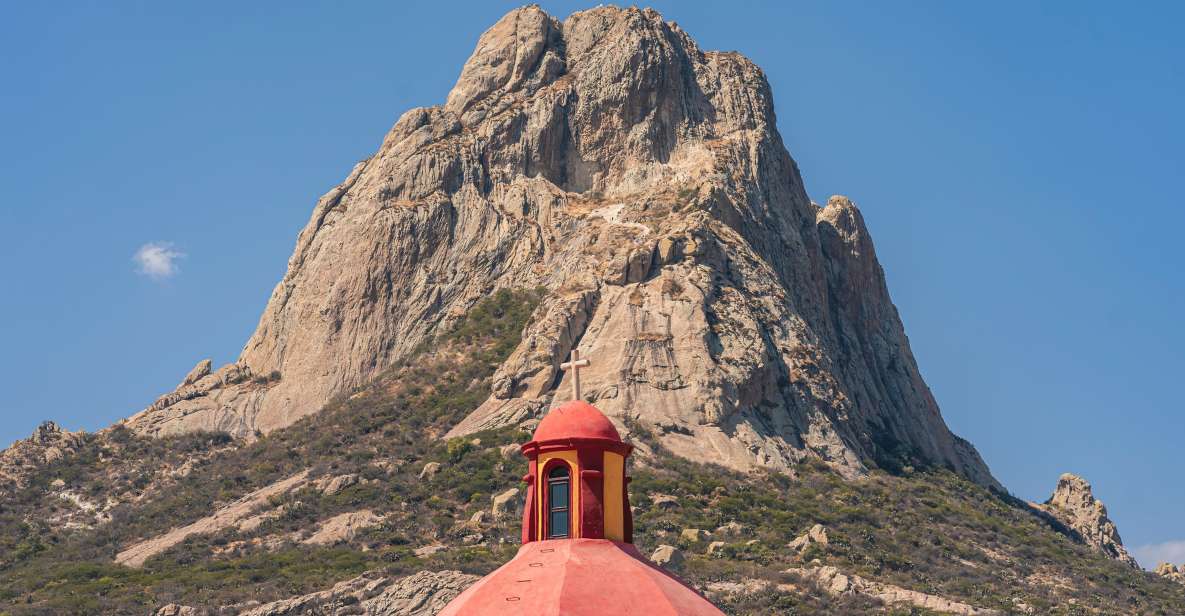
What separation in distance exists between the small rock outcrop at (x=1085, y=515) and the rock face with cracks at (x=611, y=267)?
22.4 ft

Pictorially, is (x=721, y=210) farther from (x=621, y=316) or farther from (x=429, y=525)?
(x=429, y=525)

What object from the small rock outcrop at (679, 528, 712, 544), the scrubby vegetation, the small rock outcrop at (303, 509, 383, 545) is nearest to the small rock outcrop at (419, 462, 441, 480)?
the scrubby vegetation

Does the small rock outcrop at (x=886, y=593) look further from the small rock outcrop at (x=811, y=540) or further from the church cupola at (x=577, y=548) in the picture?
A: the church cupola at (x=577, y=548)

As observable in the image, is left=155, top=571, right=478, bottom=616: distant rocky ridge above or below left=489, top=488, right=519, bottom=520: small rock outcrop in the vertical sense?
below

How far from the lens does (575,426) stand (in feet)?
126

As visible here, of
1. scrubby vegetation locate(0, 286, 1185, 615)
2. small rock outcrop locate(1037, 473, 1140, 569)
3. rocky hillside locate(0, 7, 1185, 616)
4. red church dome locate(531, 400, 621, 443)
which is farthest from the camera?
small rock outcrop locate(1037, 473, 1140, 569)

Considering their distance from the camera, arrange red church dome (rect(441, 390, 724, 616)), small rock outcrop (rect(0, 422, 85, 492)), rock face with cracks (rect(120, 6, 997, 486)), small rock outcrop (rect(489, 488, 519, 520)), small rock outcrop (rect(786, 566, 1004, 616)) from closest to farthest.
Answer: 1. red church dome (rect(441, 390, 724, 616))
2. small rock outcrop (rect(786, 566, 1004, 616))
3. small rock outcrop (rect(489, 488, 519, 520))
4. rock face with cracks (rect(120, 6, 997, 486))
5. small rock outcrop (rect(0, 422, 85, 492))

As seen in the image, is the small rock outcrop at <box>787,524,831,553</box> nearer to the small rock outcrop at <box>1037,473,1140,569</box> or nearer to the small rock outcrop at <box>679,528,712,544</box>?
the small rock outcrop at <box>679,528,712,544</box>

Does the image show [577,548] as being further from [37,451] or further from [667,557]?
[37,451]

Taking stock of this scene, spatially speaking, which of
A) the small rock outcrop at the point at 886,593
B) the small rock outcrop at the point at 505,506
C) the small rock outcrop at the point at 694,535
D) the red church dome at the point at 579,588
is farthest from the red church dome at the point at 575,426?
the small rock outcrop at the point at 505,506

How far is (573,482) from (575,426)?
128cm

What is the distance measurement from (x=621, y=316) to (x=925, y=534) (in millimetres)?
25005

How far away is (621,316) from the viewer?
373 ft

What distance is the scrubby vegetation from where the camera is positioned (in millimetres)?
89625
